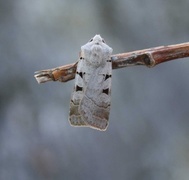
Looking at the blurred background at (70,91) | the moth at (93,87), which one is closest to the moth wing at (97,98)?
the moth at (93,87)

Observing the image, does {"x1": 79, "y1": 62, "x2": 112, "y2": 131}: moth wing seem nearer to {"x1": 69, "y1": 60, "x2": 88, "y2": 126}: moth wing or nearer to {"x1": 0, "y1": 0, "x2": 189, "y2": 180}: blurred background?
{"x1": 69, "y1": 60, "x2": 88, "y2": 126}: moth wing

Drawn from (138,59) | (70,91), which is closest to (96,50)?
(138,59)

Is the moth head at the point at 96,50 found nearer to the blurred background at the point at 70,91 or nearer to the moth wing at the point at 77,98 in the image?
the moth wing at the point at 77,98

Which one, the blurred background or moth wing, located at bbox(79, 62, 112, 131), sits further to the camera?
the blurred background

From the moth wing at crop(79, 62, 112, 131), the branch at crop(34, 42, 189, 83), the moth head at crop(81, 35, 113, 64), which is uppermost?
the moth head at crop(81, 35, 113, 64)

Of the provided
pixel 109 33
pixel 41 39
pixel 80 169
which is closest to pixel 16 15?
pixel 41 39

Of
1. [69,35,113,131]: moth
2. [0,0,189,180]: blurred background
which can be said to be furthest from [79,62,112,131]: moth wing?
[0,0,189,180]: blurred background
